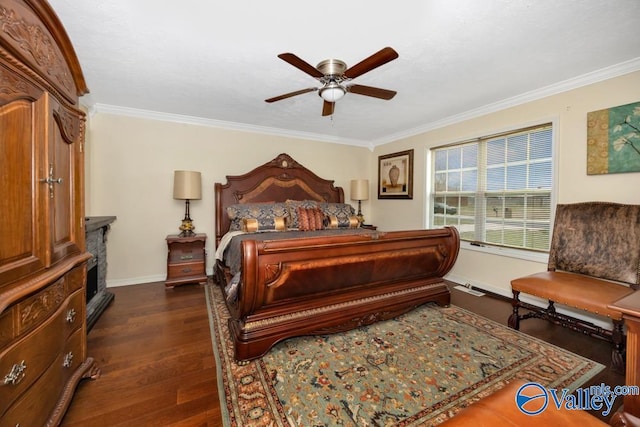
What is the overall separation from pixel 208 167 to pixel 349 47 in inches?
108

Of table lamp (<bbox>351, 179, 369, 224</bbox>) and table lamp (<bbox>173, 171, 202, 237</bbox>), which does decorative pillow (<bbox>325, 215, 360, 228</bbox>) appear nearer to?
table lamp (<bbox>351, 179, 369, 224</bbox>)

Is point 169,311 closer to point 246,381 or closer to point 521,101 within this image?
point 246,381

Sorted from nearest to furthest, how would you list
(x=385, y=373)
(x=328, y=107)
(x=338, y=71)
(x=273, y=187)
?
(x=385, y=373) < (x=338, y=71) < (x=328, y=107) < (x=273, y=187)

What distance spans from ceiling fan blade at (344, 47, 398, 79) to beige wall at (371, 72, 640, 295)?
7.32 feet

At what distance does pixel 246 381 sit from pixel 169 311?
149 cm

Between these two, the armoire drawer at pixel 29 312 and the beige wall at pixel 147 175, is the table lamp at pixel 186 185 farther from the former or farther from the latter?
the armoire drawer at pixel 29 312

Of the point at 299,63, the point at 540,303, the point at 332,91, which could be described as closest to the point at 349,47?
the point at 332,91

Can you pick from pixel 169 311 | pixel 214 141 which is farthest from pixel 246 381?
pixel 214 141

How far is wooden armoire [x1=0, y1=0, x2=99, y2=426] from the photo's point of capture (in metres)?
0.96

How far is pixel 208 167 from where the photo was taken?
12.8 feet

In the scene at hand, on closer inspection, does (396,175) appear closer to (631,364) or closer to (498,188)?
(498,188)

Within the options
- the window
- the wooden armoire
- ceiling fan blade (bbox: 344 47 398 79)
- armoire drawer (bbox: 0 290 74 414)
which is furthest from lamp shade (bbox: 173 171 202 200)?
the window

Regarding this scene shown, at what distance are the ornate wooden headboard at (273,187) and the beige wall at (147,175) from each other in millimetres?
160

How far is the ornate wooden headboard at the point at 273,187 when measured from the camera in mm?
3932
